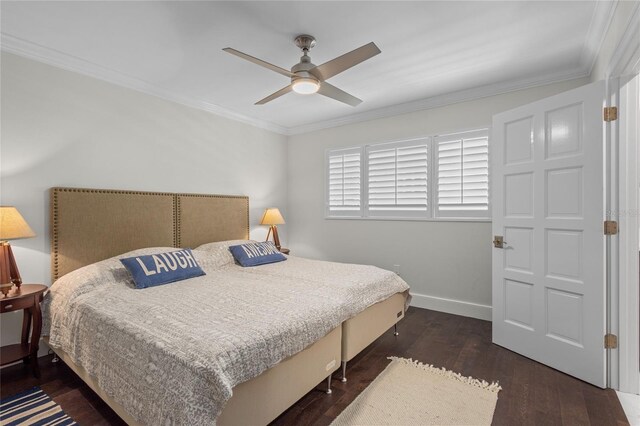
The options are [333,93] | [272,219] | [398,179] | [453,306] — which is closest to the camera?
[333,93]

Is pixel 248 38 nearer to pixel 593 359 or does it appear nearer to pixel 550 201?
pixel 550 201

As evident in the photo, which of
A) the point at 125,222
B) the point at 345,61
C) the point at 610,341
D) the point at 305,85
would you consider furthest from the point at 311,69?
the point at 610,341

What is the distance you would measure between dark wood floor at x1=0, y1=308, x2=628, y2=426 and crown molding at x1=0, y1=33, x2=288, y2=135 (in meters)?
2.52

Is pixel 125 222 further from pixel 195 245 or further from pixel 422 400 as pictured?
pixel 422 400

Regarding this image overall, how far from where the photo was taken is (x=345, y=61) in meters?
2.09

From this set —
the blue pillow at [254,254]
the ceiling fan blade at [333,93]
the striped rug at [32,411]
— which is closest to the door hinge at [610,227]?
the ceiling fan blade at [333,93]

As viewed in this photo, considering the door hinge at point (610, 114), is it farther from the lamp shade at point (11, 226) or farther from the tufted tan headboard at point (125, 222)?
the lamp shade at point (11, 226)

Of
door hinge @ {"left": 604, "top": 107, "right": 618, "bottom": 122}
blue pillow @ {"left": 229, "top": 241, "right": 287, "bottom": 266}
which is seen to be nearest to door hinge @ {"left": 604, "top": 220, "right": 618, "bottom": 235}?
door hinge @ {"left": 604, "top": 107, "right": 618, "bottom": 122}

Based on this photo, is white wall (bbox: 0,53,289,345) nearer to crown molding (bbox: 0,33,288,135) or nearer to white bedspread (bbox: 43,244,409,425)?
crown molding (bbox: 0,33,288,135)

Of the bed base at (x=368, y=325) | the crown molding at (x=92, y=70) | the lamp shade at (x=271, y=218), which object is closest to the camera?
the bed base at (x=368, y=325)

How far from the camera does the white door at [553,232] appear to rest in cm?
224

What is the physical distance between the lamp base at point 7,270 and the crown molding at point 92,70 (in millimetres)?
1539

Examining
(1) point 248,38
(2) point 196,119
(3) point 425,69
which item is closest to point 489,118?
(3) point 425,69

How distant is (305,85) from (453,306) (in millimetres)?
3014
